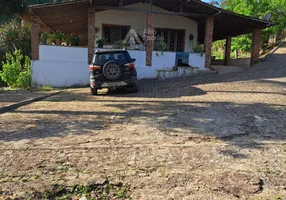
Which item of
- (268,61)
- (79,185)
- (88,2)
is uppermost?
(88,2)

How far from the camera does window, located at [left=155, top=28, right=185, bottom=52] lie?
1723cm

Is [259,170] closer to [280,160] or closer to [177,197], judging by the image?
[280,160]

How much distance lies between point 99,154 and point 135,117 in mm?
2176

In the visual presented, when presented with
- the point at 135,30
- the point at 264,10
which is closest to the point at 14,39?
the point at 135,30

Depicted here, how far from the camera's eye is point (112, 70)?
28.7 feet

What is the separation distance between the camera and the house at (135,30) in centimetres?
1306

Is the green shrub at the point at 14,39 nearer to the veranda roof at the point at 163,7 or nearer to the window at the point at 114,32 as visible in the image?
the veranda roof at the point at 163,7

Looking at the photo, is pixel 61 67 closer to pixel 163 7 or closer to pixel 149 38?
pixel 149 38

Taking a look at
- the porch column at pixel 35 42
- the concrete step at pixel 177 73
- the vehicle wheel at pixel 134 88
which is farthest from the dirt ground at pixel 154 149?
the concrete step at pixel 177 73

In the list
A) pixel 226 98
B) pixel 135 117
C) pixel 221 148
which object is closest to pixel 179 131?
pixel 221 148

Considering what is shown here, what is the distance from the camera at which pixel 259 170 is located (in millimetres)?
3117

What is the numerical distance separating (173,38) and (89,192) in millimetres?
15990

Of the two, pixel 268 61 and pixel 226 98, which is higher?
pixel 268 61

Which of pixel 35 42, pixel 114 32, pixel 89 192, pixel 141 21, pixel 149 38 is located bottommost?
pixel 89 192
